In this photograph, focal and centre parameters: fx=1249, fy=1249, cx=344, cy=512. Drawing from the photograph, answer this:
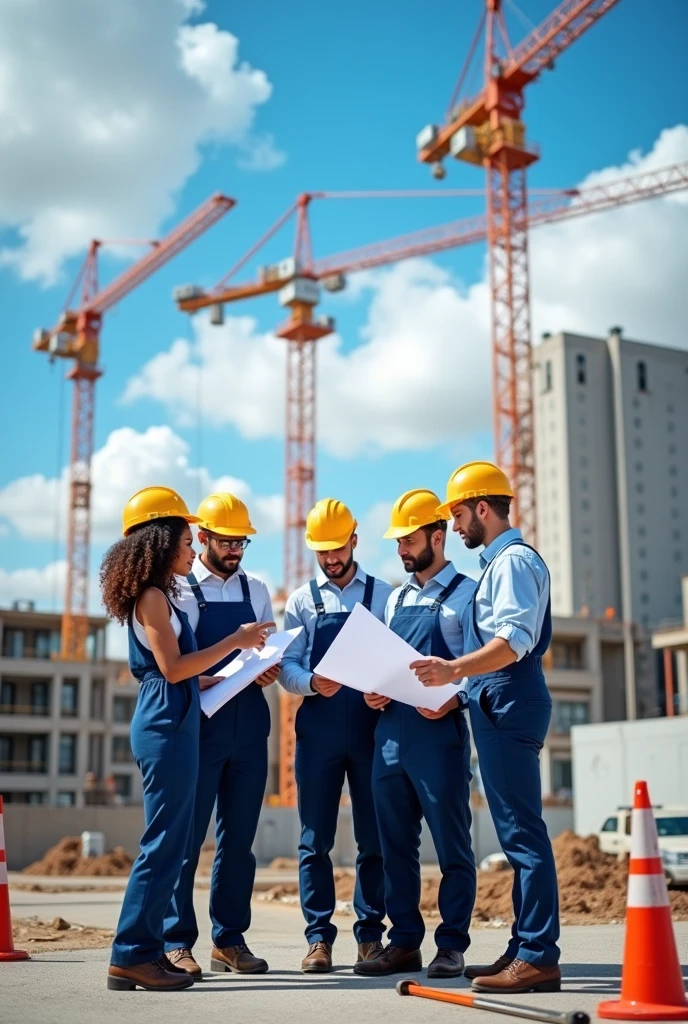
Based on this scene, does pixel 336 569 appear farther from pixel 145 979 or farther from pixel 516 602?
pixel 145 979

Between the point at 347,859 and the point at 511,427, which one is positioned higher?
the point at 511,427

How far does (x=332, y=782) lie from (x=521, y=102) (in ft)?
199

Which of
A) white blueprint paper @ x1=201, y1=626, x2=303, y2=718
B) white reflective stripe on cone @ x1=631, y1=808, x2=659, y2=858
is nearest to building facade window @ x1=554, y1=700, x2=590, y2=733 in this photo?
Answer: white blueprint paper @ x1=201, y1=626, x2=303, y2=718

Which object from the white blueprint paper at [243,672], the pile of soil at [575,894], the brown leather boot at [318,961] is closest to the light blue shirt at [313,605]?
the white blueprint paper at [243,672]

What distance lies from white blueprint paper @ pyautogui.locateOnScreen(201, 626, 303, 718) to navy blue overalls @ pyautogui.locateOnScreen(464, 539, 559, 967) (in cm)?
107

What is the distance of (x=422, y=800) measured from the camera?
19.2ft

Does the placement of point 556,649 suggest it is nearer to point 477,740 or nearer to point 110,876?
point 110,876

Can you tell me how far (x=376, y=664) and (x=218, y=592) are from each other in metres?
1.12

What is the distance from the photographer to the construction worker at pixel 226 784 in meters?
6.06

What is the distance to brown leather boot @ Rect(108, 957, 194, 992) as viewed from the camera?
530 centimetres

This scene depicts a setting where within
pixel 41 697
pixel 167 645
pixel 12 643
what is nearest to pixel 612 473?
pixel 12 643

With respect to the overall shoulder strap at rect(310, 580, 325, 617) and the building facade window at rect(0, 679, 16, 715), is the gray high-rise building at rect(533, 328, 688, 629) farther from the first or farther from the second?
the overall shoulder strap at rect(310, 580, 325, 617)

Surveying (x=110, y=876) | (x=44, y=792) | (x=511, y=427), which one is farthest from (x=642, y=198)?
(x=110, y=876)

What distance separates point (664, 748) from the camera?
4612 cm
